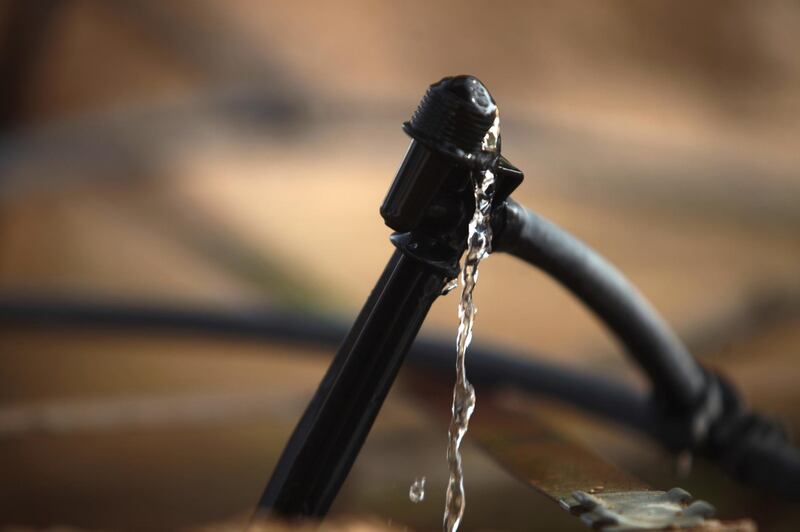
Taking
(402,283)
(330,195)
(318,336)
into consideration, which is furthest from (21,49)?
(402,283)

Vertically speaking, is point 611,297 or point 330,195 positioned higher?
point 330,195

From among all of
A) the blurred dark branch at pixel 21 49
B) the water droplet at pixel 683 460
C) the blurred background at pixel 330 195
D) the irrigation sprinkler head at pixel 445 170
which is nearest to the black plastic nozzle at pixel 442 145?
the irrigation sprinkler head at pixel 445 170

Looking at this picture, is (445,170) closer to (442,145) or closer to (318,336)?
(442,145)

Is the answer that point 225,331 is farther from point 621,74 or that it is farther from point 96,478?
point 621,74

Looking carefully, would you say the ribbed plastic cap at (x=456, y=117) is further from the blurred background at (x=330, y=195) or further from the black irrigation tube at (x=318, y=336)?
the blurred background at (x=330, y=195)

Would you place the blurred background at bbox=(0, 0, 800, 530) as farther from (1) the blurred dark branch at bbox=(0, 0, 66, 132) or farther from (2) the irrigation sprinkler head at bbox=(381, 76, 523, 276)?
(2) the irrigation sprinkler head at bbox=(381, 76, 523, 276)

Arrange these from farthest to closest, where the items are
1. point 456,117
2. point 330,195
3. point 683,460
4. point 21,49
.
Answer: point 330,195
point 21,49
point 683,460
point 456,117
